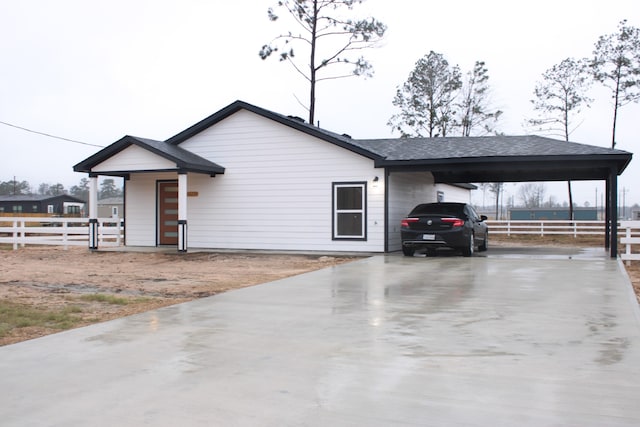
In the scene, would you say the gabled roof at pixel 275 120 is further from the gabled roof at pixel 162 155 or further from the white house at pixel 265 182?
the gabled roof at pixel 162 155

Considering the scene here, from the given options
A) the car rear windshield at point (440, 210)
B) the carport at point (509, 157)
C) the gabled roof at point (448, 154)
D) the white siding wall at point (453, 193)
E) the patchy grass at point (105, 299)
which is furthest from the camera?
the white siding wall at point (453, 193)

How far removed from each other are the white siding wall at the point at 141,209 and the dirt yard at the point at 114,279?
1.77 meters

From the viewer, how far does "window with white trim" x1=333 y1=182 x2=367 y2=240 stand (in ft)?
56.2

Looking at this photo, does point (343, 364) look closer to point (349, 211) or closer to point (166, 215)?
point (349, 211)

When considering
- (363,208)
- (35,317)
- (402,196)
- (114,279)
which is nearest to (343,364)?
(35,317)

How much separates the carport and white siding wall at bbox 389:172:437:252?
0.84 meters

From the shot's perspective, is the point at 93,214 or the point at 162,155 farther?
the point at 93,214

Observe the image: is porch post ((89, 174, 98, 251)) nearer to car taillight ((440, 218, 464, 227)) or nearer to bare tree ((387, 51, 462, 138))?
car taillight ((440, 218, 464, 227))

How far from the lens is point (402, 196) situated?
18.6m

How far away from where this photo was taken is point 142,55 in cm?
2748

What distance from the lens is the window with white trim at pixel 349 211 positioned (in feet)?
56.2

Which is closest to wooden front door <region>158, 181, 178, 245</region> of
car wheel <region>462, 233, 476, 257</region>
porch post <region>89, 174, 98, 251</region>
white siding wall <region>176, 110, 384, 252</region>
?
white siding wall <region>176, 110, 384, 252</region>

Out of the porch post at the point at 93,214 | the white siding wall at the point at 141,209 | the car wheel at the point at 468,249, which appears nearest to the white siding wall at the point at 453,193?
the car wheel at the point at 468,249

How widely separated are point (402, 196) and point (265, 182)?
14.7 feet
